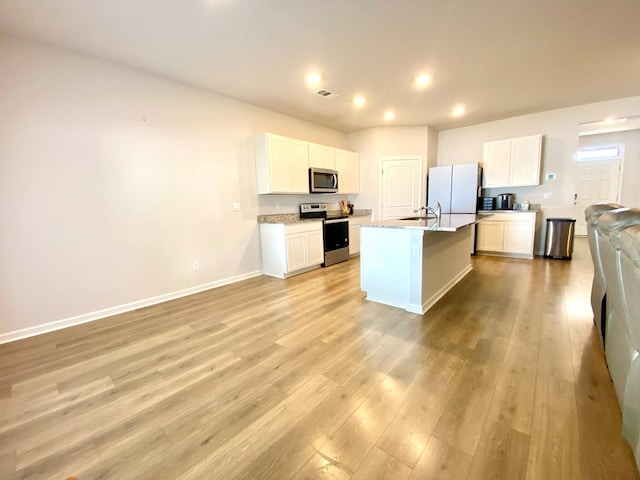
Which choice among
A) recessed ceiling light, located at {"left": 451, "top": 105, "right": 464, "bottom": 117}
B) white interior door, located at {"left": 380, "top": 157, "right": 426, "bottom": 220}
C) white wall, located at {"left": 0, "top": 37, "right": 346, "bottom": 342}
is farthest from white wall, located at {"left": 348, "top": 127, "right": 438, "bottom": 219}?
white wall, located at {"left": 0, "top": 37, "right": 346, "bottom": 342}

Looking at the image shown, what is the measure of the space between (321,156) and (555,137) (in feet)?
14.0

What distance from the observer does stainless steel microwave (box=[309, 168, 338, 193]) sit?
4898 mm

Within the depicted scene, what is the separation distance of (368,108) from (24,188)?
4.44 metres

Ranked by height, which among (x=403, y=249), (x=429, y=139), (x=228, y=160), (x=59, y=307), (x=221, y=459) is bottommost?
(x=221, y=459)

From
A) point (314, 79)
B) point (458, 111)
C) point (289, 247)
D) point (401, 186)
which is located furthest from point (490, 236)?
point (314, 79)

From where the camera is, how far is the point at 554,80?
366 centimetres

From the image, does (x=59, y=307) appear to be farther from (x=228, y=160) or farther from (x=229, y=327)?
(x=228, y=160)

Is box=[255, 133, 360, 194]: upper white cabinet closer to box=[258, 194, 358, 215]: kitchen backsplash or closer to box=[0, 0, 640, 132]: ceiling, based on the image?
box=[258, 194, 358, 215]: kitchen backsplash

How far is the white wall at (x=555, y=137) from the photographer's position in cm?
464

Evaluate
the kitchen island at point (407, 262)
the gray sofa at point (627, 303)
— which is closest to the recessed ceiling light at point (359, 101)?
the kitchen island at point (407, 262)

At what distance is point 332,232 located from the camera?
498cm

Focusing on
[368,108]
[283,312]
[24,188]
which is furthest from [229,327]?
[368,108]

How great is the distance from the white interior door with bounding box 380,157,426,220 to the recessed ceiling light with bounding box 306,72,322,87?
8.98 feet

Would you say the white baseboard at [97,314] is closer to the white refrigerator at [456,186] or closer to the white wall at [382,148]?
the white wall at [382,148]
